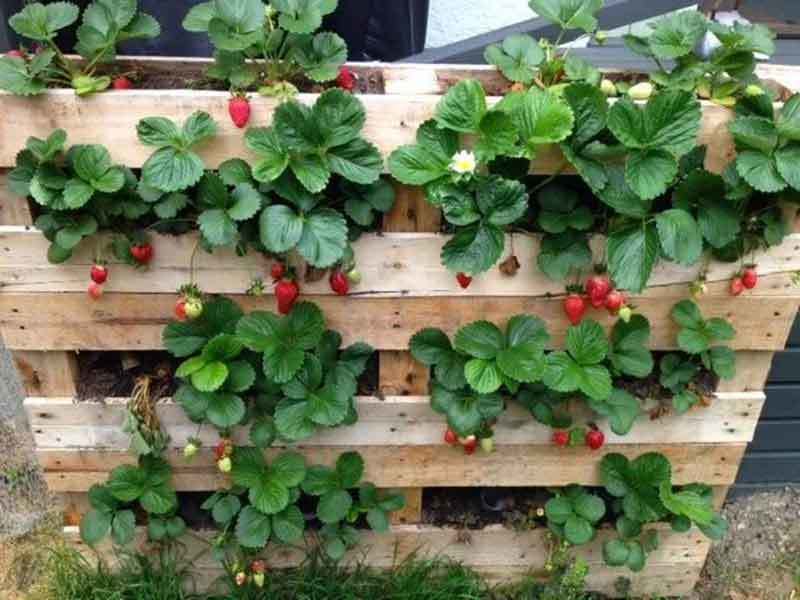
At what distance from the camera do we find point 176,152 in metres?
1.42

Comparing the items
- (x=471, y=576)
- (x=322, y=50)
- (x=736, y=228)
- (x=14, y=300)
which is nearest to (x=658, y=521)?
(x=471, y=576)

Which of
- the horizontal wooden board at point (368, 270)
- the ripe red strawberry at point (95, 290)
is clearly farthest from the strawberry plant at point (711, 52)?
the ripe red strawberry at point (95, 290)

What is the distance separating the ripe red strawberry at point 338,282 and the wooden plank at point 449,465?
44cm

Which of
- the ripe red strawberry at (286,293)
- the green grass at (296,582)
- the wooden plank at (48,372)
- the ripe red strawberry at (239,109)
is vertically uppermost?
the ripe red strawberry at (239,109)

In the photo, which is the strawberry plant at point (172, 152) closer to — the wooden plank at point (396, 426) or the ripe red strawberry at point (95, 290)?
the ripe red strawberry at point (95, 290)

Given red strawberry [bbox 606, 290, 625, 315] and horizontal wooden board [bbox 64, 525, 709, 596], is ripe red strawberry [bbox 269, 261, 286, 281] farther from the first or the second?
horizontal wooden board [bbox 64, 525, 709, 596]

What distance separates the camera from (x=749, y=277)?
64.4 inches

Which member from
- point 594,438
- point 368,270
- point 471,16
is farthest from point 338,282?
point 471,16

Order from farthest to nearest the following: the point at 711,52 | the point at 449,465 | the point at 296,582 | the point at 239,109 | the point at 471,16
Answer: the point at 471,16 < the point at 296,582 < the point at 449,465 < the point at 711,52 < the point at 239,109

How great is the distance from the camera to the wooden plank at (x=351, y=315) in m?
1.65

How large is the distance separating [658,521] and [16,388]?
1.92 meters

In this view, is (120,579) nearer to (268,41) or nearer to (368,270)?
(368,270)

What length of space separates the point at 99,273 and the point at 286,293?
354 mm

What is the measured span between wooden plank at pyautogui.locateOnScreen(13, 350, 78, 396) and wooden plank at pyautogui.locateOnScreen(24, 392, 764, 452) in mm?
24
